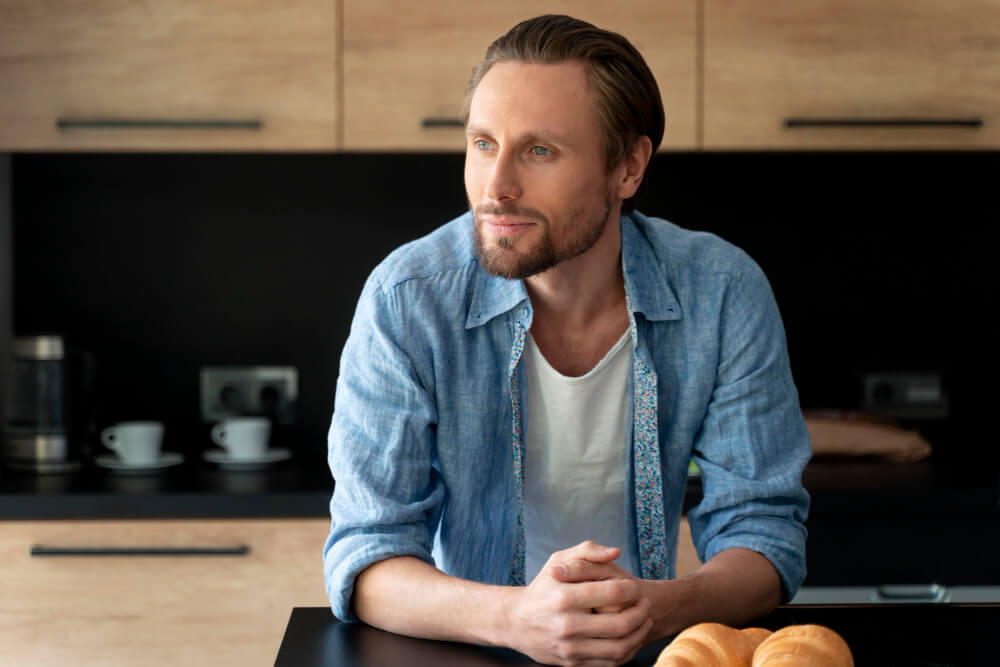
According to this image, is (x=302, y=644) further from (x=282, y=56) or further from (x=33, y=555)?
(x=282, y=56)

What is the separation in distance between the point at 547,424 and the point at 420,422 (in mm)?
200

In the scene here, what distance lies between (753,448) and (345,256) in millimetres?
1401

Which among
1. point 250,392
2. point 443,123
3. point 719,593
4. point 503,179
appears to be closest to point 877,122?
point 443,123

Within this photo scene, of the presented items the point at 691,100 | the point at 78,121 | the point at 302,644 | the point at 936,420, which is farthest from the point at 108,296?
the point at 936,420

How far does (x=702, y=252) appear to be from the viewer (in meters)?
1.38

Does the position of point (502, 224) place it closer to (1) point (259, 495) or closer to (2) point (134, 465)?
(1) point (259, 495)

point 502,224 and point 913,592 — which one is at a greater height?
point 502,224

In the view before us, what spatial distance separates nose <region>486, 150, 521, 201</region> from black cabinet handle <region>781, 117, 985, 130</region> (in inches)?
43.6

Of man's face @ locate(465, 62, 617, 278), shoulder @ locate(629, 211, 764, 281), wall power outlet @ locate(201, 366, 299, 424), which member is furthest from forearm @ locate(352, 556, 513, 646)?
wall power outlet @ locate(201, 366, 299, 424)

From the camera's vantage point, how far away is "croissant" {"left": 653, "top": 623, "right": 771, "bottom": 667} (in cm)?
78

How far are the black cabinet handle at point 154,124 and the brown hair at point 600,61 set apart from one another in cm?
90

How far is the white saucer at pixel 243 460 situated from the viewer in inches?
85.7

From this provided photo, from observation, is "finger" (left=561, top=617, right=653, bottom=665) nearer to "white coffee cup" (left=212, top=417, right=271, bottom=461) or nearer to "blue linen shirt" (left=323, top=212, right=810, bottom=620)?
"blue linen shirt" (left=323, top=212, right=810, bottom=620)

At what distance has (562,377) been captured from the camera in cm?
133
